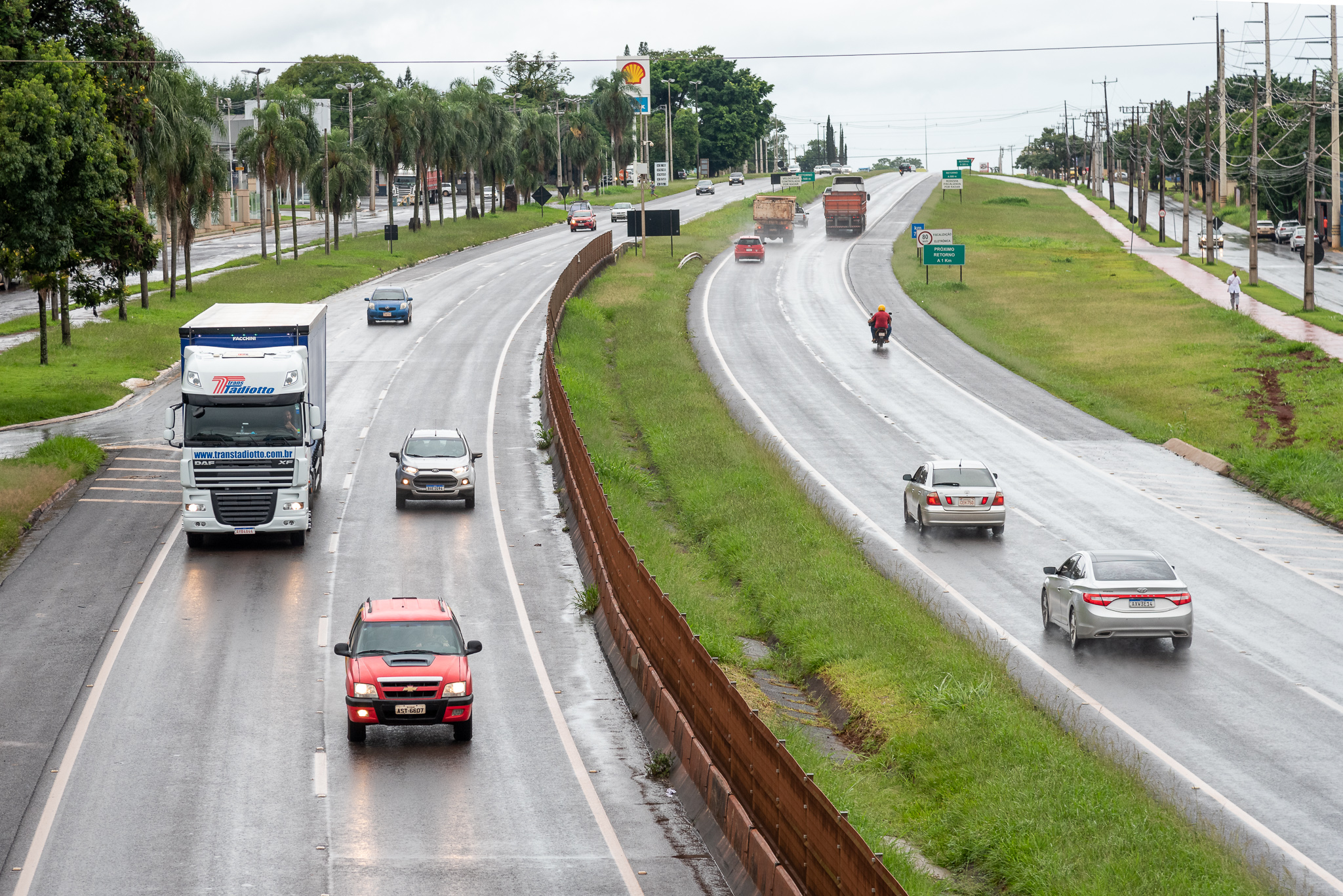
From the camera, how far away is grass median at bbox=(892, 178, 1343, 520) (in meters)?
41.0

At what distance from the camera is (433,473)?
33000 mm

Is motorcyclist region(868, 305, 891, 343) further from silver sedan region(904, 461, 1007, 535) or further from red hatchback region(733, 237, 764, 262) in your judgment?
red hatchback region(733, 237, 764, 262)

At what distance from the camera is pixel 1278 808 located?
1736cm

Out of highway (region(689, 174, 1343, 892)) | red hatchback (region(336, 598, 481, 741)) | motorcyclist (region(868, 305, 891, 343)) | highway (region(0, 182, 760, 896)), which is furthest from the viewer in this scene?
motorcyclist (region(868, 305, 891, 343))

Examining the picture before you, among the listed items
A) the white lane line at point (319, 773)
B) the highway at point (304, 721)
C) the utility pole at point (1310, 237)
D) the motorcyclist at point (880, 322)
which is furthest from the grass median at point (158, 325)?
the utility pole at point (1310, 237)

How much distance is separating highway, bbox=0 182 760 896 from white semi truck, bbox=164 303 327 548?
0.86m

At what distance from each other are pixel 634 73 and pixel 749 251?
16.8m

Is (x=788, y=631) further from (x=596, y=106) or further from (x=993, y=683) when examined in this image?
(x=596, y=106)

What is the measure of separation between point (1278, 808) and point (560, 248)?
85677 millimetres

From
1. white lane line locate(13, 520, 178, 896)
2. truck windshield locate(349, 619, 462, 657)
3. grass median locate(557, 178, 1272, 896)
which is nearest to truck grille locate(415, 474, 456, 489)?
grass median locate(557, 178, 1272, 896)

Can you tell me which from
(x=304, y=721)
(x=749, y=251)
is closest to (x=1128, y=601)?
(x=304, y=721)

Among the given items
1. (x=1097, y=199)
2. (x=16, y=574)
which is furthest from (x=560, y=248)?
(x=1097, y=199)

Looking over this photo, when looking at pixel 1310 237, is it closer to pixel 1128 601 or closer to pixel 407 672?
pixel 1128 601

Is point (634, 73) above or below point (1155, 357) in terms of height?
above
